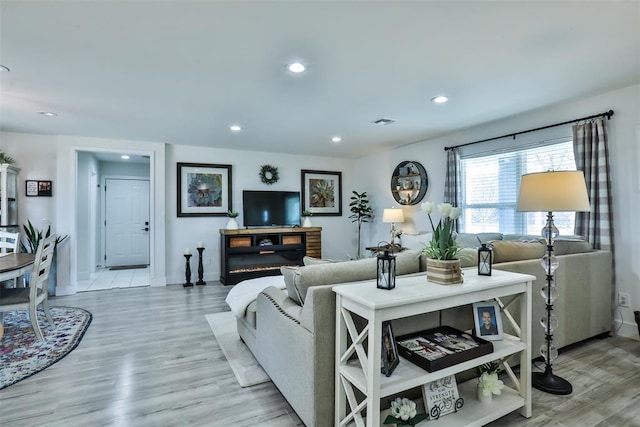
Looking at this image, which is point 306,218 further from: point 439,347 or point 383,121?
point 439,347

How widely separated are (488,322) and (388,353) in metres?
0.76

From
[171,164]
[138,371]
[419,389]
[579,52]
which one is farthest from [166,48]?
[171,164]

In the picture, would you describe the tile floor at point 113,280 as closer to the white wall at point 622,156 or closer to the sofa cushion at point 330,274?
the sofa cushion at point 330,274

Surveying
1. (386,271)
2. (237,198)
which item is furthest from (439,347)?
(237,198)

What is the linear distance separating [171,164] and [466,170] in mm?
4834

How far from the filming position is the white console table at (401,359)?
136 centimetres

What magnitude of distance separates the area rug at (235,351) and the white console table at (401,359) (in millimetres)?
904

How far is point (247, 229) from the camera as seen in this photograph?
5.49 meters

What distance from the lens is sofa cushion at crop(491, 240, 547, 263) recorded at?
2.40 m

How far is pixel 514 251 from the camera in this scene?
2479 mm

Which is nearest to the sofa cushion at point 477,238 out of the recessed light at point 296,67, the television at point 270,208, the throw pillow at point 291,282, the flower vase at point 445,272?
the flower vase at point 445,272

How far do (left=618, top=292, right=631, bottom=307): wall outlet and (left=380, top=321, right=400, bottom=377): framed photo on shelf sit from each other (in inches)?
116

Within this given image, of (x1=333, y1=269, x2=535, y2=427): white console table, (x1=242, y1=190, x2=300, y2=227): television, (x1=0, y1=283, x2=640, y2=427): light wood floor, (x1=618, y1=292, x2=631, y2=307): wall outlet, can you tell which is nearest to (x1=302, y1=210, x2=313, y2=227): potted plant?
(x1=242, y1=190, x2=300, y2=227): television

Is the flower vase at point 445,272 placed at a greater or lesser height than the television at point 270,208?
lesser
